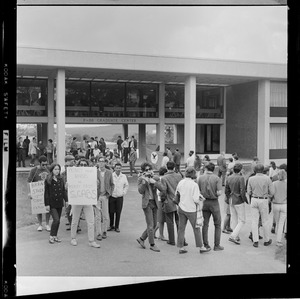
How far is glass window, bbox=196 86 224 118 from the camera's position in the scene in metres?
15.8

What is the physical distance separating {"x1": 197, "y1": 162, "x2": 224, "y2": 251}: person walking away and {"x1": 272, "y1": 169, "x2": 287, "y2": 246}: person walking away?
800 mm

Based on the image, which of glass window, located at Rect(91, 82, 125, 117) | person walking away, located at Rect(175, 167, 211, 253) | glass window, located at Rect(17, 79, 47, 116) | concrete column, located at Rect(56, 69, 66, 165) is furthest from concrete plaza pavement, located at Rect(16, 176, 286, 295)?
glass window, located at Rect(91, 82, 125, 117)

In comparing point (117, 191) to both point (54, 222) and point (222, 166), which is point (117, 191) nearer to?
point (54, 222)

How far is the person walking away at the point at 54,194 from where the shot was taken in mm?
5496

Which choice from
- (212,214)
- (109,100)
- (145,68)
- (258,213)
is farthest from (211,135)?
(212,214)

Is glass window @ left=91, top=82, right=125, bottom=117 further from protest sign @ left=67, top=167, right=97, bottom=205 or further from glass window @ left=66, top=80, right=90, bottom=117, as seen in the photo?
protest sign @ left=67, top=167, right=97, bottom=205

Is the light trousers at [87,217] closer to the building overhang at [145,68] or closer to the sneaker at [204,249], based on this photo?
the sneaker at [204,249]

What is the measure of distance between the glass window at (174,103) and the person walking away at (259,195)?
39.1 feet

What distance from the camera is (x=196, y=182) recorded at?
17.9ft

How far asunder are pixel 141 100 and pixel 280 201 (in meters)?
12.5

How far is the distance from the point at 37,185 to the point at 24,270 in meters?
1.49

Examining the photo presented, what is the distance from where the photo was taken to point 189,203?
5.28m
